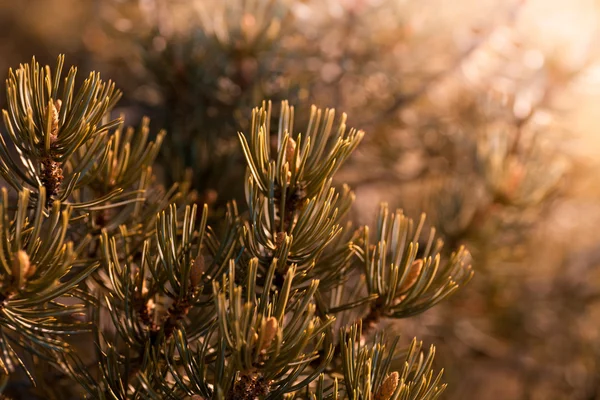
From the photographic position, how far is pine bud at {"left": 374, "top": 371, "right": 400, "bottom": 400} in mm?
307

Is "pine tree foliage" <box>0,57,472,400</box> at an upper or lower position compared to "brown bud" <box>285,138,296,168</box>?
lower

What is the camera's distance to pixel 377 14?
76 cm

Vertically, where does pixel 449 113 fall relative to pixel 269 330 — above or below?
above

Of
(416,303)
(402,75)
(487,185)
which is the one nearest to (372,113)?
(402,75)

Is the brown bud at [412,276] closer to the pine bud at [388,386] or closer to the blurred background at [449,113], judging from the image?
the pine bud at [388,386]

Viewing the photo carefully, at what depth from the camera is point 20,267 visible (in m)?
0.27

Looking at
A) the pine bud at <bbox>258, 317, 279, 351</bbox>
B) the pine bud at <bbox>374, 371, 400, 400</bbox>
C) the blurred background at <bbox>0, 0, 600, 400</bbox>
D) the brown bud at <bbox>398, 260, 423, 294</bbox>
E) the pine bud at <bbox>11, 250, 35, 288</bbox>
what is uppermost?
the blurred background at <bbox>0, 0, 600, 400</bbox>

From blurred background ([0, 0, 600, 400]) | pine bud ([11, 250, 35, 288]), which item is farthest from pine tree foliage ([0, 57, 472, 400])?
blurred background ([0, 0, 600, 400])

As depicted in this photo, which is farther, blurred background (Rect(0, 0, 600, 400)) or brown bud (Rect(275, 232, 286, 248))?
blurred background (Rect(0, 0, 600, 400))

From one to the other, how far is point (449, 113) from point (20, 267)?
2.26 ft

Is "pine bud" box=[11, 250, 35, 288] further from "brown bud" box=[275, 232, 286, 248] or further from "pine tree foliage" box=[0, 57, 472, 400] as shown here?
"brown bud" box=[275, 232, 286, 248]

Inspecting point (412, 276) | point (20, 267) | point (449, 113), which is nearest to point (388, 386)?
point (412, 276)

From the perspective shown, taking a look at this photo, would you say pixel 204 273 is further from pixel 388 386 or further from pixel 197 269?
pixel 388 386

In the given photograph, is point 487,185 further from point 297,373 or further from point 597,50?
point 297,373
